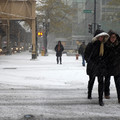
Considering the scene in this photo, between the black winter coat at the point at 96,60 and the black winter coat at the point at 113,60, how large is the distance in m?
0.20

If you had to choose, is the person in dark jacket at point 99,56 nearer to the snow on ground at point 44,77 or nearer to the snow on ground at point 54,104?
the snow on ground at point 54,104

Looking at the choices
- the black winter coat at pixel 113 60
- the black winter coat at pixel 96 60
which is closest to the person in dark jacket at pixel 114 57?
the black winter coat at pixel 113 60

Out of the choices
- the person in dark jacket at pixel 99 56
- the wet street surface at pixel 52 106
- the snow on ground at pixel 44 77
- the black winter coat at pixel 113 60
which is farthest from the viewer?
the snow on ground at pixel 44 77

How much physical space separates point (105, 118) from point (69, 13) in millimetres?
40757

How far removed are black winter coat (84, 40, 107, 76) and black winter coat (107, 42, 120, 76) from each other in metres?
0.20

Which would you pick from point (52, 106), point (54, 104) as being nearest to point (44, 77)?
point (54, 104)

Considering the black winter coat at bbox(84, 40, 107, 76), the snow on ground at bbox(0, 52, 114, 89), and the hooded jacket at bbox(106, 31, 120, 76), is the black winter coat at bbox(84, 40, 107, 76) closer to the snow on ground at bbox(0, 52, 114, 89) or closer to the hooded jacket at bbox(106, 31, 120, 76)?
the hooded jacket at bbox(106, 31, 120, 76)

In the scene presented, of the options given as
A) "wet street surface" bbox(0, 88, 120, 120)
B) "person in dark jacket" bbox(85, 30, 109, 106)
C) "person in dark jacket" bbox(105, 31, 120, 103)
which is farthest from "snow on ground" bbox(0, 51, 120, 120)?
"person in dark jacket" bbox(105, 31, 120, 103)

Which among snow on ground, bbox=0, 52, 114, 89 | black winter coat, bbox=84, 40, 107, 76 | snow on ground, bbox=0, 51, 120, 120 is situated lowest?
snow on ground, bbox=0, 52, 114, 89

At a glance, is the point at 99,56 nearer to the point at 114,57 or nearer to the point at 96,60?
the point at 96,60

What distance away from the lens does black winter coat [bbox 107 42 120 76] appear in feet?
17.6

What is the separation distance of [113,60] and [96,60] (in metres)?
0.50

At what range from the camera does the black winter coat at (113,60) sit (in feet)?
17.6

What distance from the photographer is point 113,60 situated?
5402 millimetres
